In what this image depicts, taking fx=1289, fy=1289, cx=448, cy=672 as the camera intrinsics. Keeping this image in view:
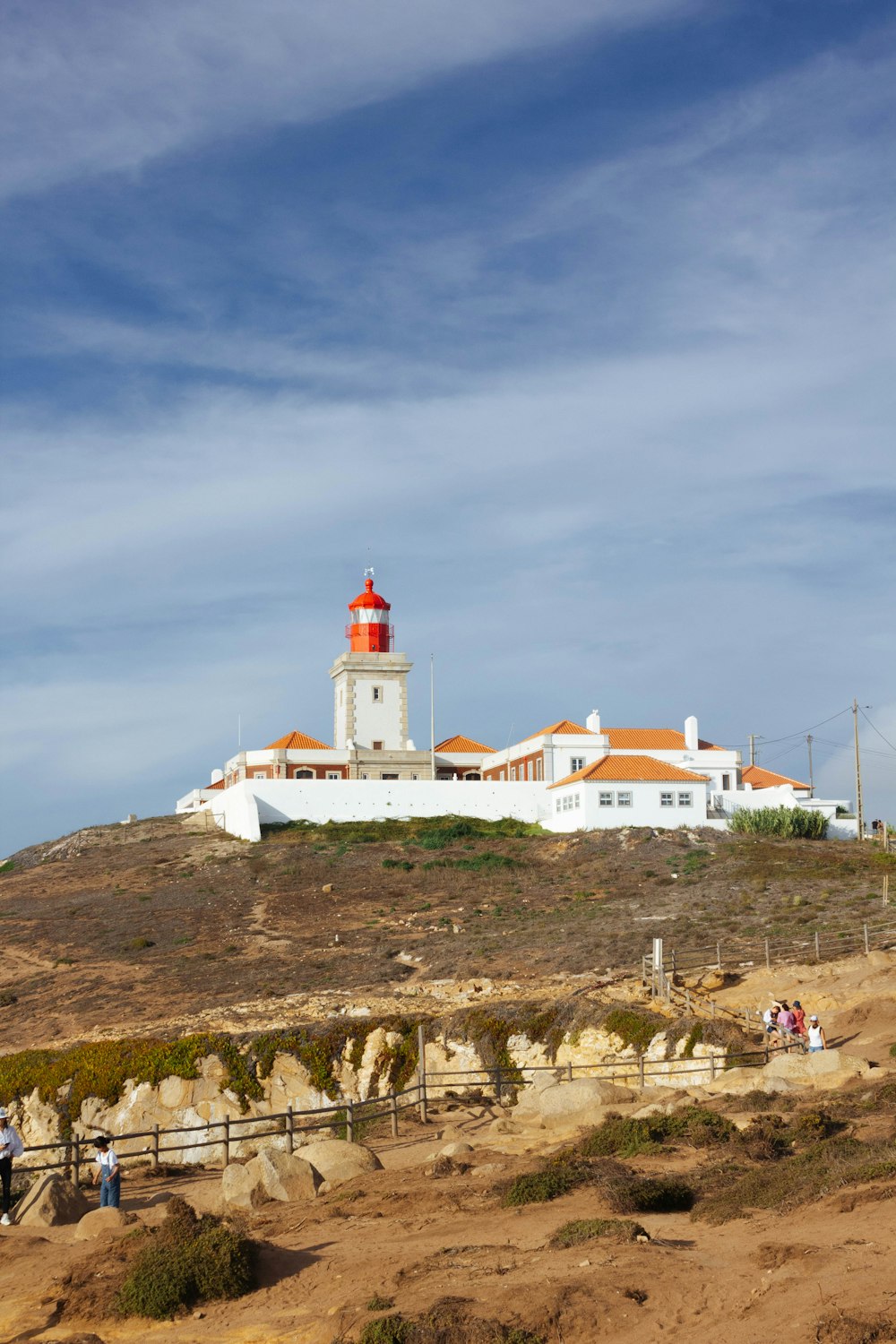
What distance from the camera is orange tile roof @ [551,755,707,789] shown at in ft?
181

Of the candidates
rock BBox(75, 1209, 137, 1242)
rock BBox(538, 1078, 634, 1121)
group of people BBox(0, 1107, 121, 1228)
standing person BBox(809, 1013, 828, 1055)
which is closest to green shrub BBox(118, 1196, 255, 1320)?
rock BBox(75, 1209, 137, 1242)

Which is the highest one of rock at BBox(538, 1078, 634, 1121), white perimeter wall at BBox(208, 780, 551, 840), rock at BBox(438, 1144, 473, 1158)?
white perimeter wall at BBox(208, 780, 551, 840)

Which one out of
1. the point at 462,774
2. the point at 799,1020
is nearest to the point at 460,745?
the point at 462,774

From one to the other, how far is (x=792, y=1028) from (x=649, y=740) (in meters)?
39.5

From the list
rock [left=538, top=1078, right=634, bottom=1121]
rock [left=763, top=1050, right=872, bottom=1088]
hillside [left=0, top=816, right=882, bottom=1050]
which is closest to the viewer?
rock [left=538, top=1078, right=634, bottom=1121]

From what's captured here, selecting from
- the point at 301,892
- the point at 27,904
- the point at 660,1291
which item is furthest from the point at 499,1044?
the point at 27,904

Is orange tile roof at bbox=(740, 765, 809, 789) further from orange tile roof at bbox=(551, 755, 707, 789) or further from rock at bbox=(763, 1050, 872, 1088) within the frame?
rock at bbox=(763, 1050, 872, 1088)

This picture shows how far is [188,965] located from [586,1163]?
927 inches

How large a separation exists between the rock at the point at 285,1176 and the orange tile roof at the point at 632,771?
38.5 metres

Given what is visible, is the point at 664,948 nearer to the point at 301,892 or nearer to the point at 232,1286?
the point at 301,892

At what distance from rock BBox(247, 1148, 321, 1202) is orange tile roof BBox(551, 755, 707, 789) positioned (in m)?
38.5

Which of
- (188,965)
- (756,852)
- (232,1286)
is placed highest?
(756,852)

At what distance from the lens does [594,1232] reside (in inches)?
536

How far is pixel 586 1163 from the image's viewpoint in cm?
1681
